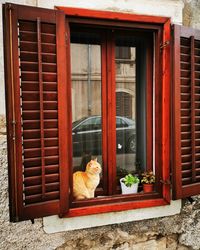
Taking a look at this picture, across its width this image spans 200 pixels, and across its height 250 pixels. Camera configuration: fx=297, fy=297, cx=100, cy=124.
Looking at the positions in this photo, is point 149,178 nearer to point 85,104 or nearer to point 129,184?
point 129,184

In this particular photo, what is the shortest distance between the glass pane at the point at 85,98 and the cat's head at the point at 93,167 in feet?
0.47

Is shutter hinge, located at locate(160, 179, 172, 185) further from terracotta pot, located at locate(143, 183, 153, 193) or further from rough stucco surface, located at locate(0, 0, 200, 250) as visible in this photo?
rough stucco surface, located at locate(0, 0, 200, 250)

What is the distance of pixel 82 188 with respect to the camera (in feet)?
8.79

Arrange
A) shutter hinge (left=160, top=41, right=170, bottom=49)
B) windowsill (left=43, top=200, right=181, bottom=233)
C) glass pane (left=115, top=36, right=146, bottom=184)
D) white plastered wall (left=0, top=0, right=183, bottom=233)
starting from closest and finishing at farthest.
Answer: white plastered wall (left=0, top=0, right=183, bottom=233), windowsill (left=43, top=200, right=181, bottom=233), shutter hinge (left=160, top=41, right=170, bottom=49), glass pane (left=115, top=36, right=146, bottom=184)

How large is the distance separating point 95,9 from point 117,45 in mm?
455

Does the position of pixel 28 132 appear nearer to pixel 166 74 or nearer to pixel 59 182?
pixel 59 182

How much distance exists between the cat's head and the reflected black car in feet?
0.54

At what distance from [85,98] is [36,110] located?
2.21 ft

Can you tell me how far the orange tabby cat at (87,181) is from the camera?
268 cm

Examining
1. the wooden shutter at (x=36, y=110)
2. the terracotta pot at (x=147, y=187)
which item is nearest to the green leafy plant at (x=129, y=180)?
the terracotta pot at (x=147, y=187)

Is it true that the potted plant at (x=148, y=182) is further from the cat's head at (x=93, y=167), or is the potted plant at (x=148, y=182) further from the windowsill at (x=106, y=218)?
the cat's head at (x=93, y=167)

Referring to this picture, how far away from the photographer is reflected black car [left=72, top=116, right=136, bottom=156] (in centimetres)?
280

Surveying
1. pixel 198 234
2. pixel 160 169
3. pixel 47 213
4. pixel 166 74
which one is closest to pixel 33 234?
pixel 47 213

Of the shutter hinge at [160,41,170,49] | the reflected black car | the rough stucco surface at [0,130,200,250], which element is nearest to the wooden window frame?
the shutter hinge at [160,41,170,49]
